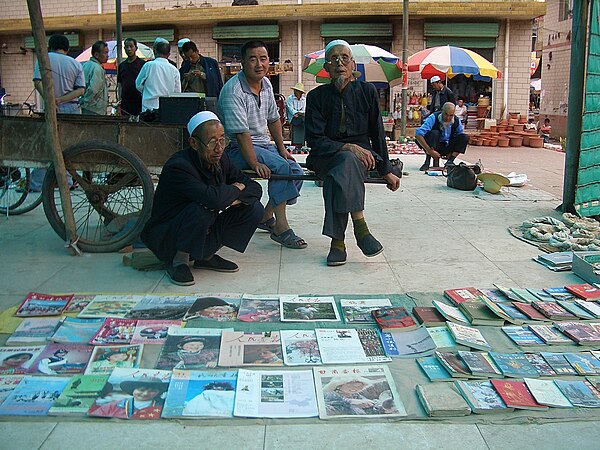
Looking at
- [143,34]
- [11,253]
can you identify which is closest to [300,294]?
[11,253]

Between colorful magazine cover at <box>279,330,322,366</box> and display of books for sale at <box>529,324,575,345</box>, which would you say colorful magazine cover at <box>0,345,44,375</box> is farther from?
display of books for sale at <box>529,324,575,345</box>

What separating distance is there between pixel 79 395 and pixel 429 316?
1.84 meters

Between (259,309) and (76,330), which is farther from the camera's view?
(259,309)

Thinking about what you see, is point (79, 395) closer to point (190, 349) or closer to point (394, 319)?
point (190, 349)

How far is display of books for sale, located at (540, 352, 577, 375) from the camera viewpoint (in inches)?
114

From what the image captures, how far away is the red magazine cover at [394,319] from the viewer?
3355mm

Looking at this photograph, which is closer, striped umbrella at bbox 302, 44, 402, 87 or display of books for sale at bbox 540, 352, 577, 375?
display of books for sale at bbox 540, 352, 577, 375

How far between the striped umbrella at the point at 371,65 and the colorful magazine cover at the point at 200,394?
11.0 meters

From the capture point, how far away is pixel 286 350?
311 cm

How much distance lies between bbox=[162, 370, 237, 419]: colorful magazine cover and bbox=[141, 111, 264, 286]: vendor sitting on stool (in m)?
1.35

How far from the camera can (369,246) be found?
182 inches

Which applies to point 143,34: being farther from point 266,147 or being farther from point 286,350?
point 286,350

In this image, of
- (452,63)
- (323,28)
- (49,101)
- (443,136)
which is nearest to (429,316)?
(49,101)

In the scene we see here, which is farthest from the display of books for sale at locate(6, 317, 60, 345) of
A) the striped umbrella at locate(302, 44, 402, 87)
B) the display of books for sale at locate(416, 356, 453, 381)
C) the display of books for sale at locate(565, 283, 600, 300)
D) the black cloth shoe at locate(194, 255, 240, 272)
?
the striped umbrella at locate(302, 44, 402, 87)
